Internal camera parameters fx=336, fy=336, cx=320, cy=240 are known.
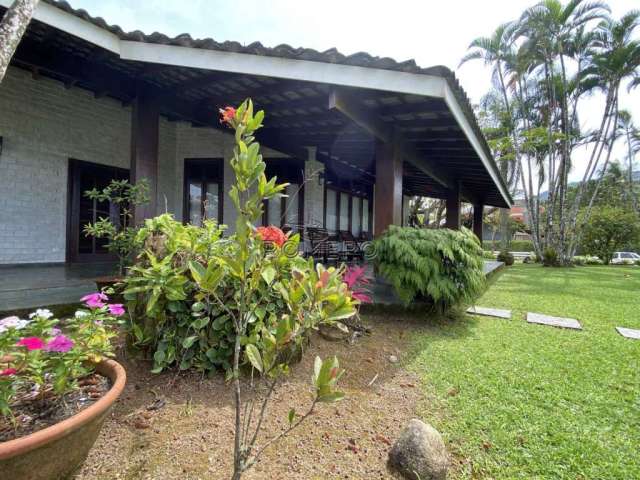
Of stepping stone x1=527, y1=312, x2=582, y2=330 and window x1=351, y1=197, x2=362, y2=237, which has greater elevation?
window x1=351, y1=197, x2=362, y2=237

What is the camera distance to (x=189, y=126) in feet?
26.4

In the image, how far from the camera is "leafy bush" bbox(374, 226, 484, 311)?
3889 mm

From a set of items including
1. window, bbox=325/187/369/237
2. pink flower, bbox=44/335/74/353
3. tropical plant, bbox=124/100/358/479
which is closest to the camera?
tropical plant, bbox=124/100/358/479

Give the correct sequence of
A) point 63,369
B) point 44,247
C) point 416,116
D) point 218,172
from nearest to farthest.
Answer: point 63,369 → point 416,116 → point 44,247 → point 218,172

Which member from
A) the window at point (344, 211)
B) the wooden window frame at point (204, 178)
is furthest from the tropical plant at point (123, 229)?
the window at point (344, 211)

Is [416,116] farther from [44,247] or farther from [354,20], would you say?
[44,247]

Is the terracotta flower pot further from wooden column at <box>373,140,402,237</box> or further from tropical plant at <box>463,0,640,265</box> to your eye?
tropical plant at <box>463,0,640,265</box>

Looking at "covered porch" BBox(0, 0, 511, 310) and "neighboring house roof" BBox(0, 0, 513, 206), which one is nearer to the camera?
"neighboring house roof" BBox(0, 0, 513, 206)

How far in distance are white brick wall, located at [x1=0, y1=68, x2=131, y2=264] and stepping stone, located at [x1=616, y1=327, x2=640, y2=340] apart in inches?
349

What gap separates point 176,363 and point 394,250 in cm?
265

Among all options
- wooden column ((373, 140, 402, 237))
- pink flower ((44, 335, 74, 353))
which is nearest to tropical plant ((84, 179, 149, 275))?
pink flower ((44, 335, 74, 353))

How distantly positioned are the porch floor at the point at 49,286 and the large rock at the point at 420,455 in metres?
2.62

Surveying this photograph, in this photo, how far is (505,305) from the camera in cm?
560

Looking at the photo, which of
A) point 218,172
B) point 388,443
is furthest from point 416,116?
point 218,172
